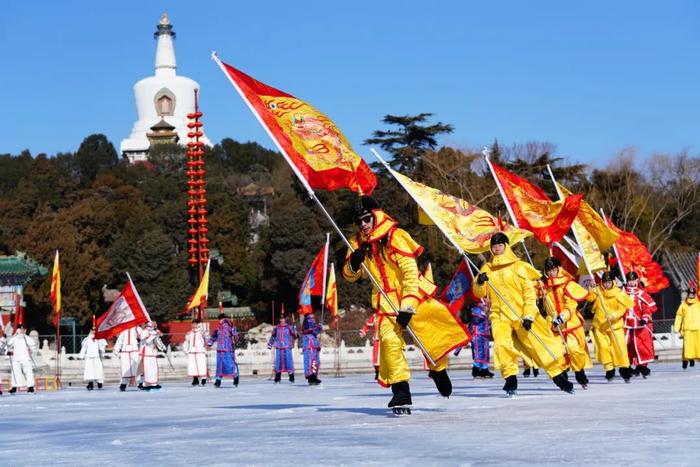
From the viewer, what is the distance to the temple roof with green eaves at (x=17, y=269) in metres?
54.0

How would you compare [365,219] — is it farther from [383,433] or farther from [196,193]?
[196,193]

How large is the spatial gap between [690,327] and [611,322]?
8.64m

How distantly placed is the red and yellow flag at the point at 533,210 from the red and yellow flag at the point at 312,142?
7.14 meters

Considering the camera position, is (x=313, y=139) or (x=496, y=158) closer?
(x=313, y=139)

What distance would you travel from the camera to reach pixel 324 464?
23.7 feet

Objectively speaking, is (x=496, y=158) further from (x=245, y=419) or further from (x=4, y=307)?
(x=245, y=419)

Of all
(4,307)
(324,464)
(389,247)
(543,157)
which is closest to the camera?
(324,464)

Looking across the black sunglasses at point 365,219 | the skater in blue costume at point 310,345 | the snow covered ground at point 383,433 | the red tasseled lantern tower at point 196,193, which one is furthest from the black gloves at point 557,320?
the red tasseled lantern tower at point 196,193

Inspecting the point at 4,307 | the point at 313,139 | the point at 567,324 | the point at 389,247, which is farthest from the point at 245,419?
the point at 4,307

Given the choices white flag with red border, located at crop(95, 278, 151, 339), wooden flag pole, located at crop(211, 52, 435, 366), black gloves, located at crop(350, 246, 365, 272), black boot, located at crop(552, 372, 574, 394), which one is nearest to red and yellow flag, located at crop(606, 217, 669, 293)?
white flag with red border, located at crop(95, 278, 151, 339)

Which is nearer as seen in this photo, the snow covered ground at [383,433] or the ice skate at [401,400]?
the snow covered ground at [383,433]

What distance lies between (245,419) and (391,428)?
2237mm

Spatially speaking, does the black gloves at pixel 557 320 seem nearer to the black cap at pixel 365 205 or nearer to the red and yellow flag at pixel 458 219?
the red and yellow flag at pixel 458 219

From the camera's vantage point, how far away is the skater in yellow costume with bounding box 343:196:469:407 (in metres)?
11.4
